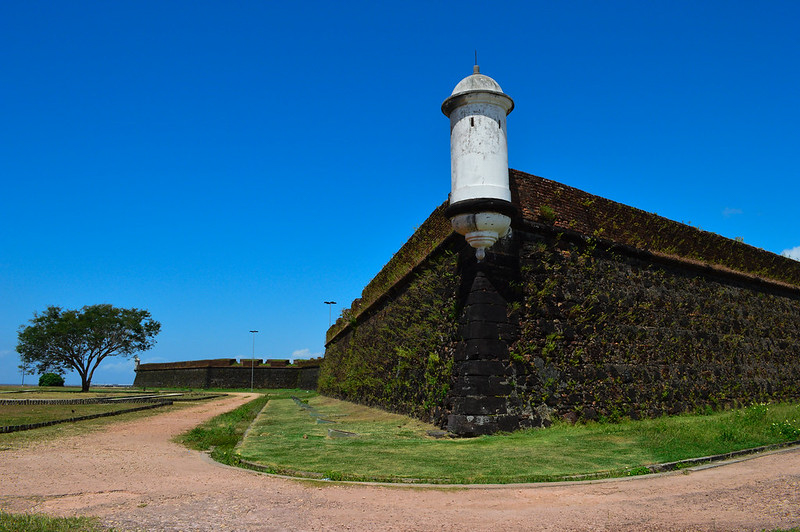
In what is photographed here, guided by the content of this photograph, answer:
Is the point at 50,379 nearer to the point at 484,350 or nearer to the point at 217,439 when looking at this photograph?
the point at 217,439

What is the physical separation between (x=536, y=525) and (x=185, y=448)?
19.8 ft

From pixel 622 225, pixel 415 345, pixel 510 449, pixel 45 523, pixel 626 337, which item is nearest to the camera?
pixel 45 523

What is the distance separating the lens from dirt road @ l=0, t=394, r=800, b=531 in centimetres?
365

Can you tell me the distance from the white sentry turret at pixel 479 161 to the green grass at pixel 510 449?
327 centimetres

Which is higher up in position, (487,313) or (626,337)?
(487,313)

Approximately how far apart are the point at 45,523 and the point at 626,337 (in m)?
9.65

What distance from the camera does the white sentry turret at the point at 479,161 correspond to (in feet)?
29.0

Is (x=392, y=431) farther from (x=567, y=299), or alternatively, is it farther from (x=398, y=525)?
(x=398, y=525)

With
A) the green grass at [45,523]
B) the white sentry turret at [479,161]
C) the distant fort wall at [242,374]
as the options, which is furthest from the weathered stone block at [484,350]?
the distant fort wall at [242,374]

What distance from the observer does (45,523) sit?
11.3 feet

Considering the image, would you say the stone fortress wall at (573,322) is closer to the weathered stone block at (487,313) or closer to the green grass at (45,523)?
the weathered stone block at (487,313)

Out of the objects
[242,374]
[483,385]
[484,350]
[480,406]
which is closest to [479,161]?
[484,350]

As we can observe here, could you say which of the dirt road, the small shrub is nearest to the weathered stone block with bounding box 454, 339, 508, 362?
the dirt road

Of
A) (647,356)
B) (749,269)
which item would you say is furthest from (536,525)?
(749,269)
